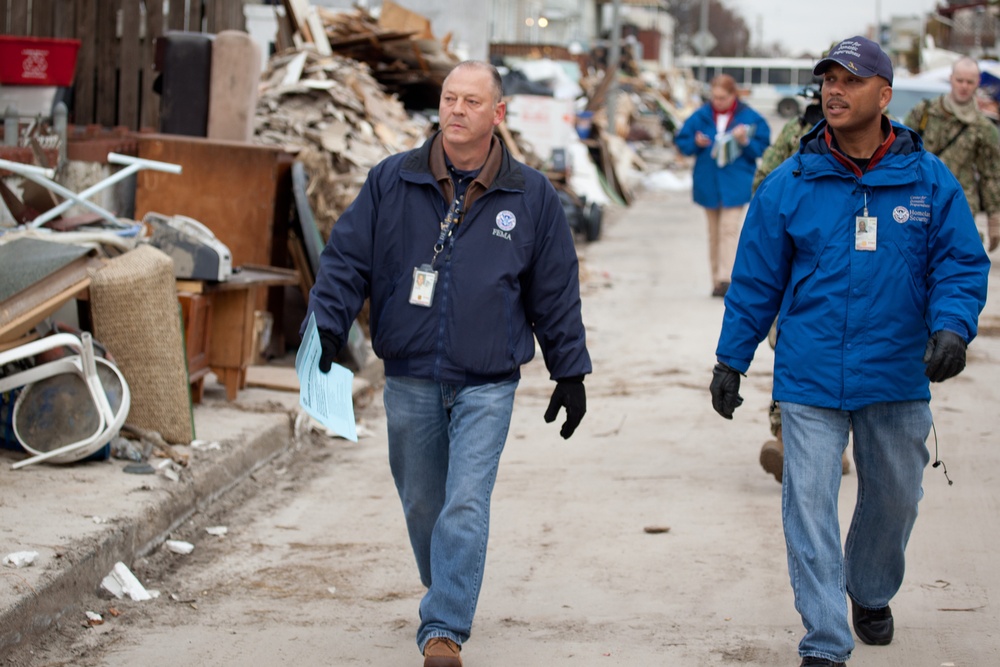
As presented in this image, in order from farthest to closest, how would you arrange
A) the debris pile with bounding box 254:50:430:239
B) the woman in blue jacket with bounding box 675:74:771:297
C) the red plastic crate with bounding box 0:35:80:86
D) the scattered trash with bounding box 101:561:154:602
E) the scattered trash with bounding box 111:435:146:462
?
the woman in blue jacket with bounding box 675:74:771:297 → the debris pile with bounding box 254:50:430:239 → the red plastic crate with bounding box 0:35:80:86 → the scattered trash with bounding box 111:435:146:462 → the scattered trash with bounding box 101:561:154:602

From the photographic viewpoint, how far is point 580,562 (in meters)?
5.89

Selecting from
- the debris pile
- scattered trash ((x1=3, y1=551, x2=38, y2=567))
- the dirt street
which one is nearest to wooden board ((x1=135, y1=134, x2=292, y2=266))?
the debris pile

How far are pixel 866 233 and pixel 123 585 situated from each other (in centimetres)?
314

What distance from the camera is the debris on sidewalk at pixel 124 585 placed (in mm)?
5375

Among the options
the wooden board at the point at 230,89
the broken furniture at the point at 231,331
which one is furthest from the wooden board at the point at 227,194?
the wooden board at the point at 230,89

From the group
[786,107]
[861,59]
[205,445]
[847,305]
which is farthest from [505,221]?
[786,107]

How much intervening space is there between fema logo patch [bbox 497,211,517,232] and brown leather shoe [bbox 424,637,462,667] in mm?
1350

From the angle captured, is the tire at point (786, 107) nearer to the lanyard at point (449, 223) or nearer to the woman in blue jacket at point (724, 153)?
the woman in blue jacket at point (724, 153)

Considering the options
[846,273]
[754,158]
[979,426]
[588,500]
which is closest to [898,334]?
[846,273]

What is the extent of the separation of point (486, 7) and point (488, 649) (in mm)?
24274

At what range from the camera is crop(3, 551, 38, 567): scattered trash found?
4977 mm

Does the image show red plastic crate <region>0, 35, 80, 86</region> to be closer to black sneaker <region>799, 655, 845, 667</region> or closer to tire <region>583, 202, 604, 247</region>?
black sneaker <region>799, 655, 845, 667</region>

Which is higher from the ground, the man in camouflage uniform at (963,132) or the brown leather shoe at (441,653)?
the man in camouflage uniform at (963,132)

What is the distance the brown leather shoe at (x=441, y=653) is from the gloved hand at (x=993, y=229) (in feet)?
24.7
